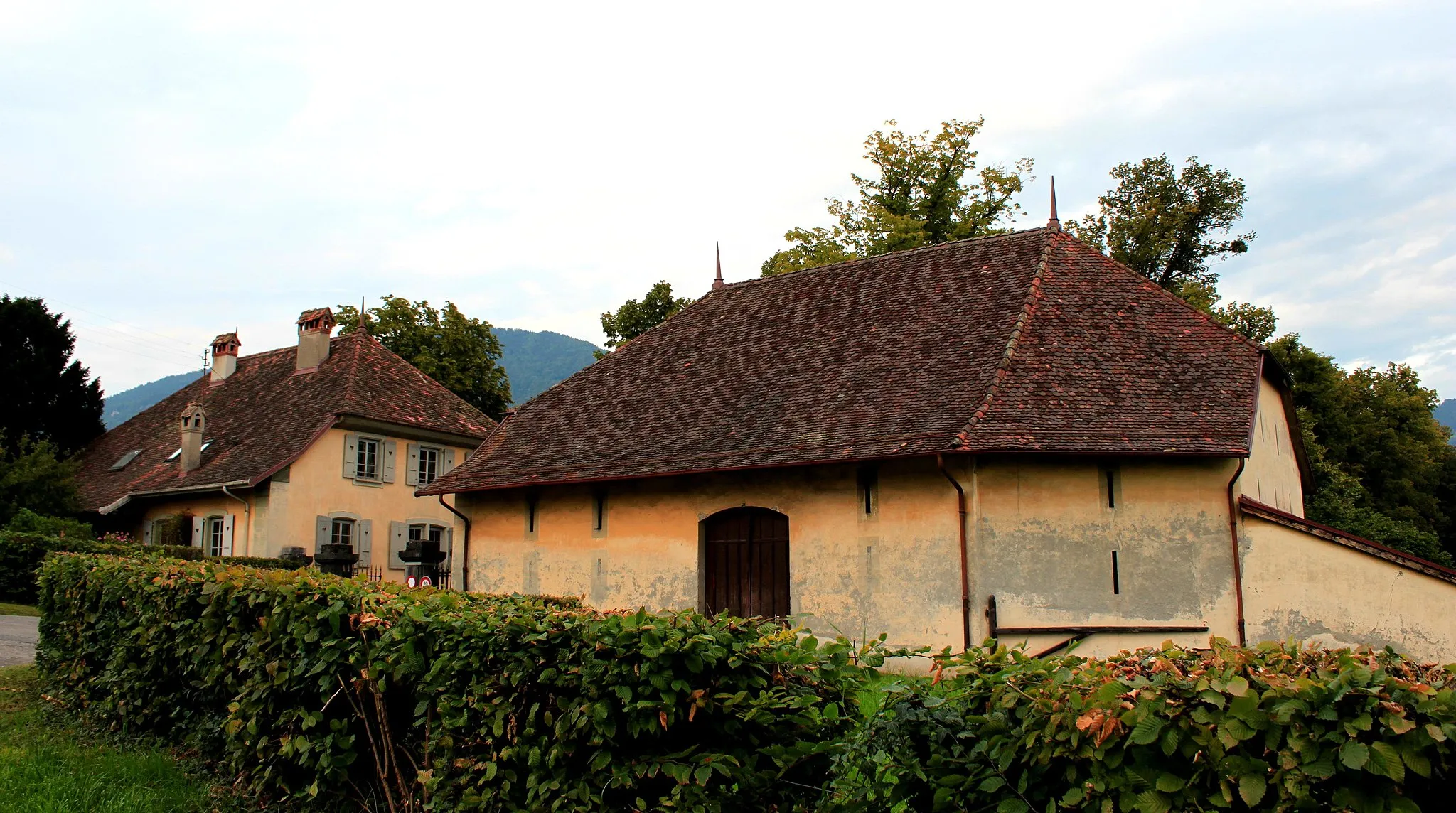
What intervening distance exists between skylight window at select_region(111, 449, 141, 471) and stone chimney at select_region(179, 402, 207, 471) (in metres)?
3.34

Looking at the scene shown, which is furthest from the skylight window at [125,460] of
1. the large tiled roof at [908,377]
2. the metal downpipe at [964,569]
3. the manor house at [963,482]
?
the metal downpipe at [964,569]

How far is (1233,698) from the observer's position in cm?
309

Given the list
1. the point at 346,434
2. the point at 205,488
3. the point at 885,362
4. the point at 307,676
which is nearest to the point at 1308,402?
the point at 885,362

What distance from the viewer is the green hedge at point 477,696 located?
14.1 ft

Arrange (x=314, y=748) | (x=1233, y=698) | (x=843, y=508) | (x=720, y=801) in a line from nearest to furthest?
(x=1233, y=698) → (x=720, y=801) → (x=314, y=748) → (x=843, y=508)

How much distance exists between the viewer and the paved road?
528 inches

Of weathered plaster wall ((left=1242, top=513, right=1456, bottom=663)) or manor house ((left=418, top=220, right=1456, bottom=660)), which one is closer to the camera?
weathered plaster wall ((left=1242, top=513, right=1456, bottom=663))

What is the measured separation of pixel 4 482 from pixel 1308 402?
4403 cm

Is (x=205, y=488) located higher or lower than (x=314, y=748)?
higher

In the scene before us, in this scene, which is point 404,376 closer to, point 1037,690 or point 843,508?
point 843,508

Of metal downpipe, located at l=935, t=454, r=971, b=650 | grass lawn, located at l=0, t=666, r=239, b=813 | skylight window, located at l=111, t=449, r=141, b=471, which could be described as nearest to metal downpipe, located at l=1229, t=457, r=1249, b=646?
metal downpipe, located at l=935, t=454, r=971, b=650

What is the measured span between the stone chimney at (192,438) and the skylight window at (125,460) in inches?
132

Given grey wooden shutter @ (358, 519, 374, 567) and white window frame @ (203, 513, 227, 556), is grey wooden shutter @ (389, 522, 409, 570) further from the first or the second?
white window frame @ (203, 513, 227, 556)

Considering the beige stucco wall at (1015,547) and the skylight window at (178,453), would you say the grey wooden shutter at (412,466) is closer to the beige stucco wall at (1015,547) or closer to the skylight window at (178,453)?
the skylight window at (178,453)
